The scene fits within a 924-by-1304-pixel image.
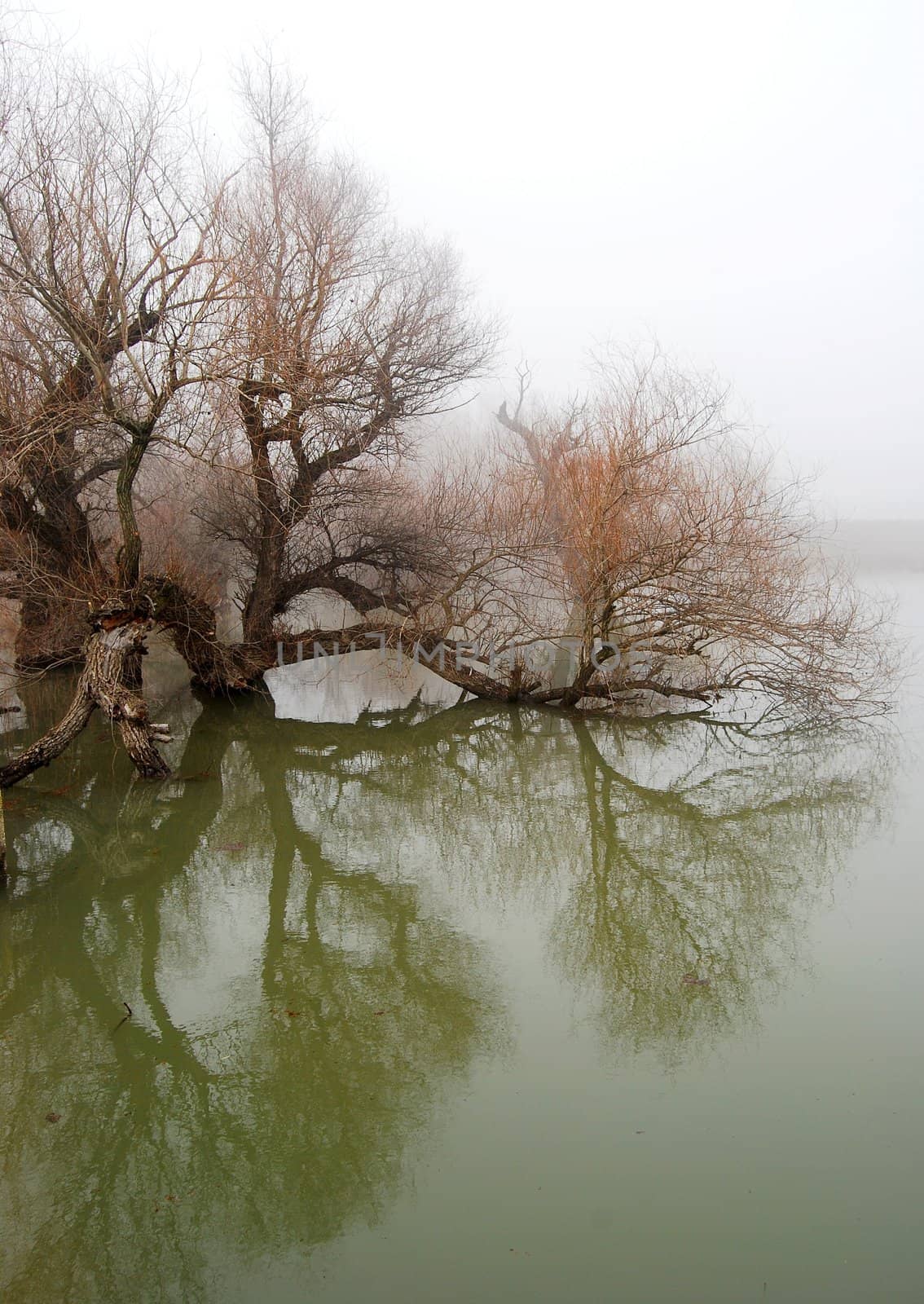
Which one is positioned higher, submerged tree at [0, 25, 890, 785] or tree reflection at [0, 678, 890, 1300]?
submerged tree at [0, 25, 890, 785]

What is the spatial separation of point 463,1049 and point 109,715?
16.4 ft

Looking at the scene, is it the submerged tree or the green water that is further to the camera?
the submerged tree

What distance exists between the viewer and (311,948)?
15.7 ft

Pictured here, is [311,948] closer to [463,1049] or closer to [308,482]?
[463,1049]

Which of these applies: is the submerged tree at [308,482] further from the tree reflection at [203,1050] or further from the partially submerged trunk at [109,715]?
the tree reflection at [203,1050]

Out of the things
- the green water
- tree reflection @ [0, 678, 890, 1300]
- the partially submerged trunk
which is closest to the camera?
the green water

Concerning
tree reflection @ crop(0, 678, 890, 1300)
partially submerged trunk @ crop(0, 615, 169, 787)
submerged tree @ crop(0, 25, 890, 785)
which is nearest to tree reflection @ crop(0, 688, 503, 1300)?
tree reflection @ crop(0, 678, 890, 1300)

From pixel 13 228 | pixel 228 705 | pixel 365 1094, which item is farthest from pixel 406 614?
pixel 365 1094

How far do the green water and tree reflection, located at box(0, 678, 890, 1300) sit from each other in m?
0.02

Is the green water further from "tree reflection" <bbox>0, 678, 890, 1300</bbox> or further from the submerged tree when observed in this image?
the submerged tree

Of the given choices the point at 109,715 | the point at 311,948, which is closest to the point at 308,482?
the point at 109,715

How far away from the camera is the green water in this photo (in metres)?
2.74

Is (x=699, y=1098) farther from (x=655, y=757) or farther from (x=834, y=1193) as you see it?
(x=655, y=757)

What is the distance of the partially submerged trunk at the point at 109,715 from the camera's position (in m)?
7.16
